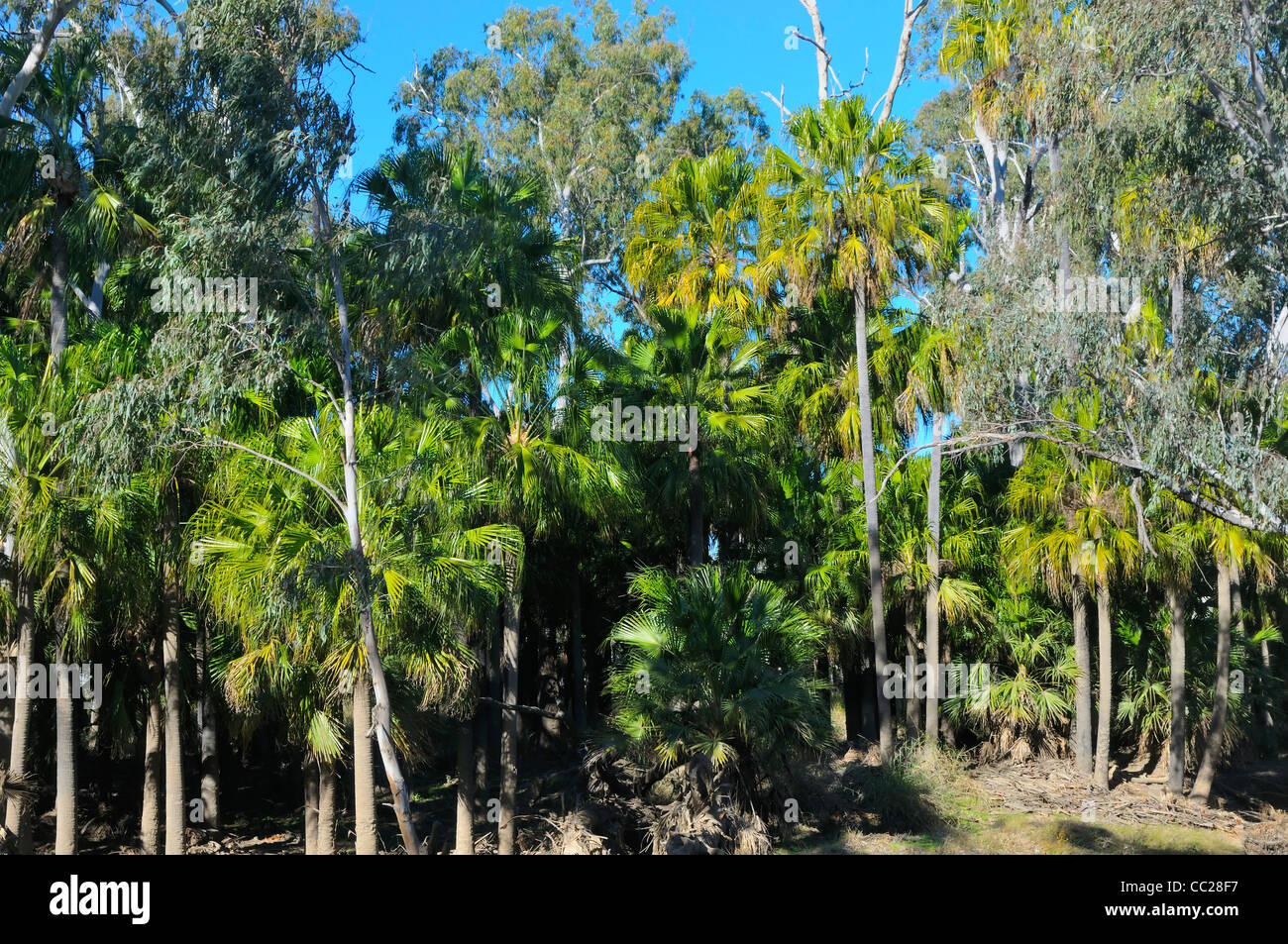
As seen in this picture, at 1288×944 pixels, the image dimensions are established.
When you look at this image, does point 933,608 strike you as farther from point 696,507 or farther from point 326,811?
point 326,811

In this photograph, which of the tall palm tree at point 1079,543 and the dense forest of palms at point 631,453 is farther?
the tall palm tree at point 1079,543

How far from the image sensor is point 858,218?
2027 cm

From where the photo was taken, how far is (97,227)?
16.9 metres

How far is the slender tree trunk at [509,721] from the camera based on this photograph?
15947 millimetres

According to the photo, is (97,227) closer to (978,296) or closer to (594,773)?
(594,773)

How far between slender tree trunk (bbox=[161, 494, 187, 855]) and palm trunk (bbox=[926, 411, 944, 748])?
12.7 meters

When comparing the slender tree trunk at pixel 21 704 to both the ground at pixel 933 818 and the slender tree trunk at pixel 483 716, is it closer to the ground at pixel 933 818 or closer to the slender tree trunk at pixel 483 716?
the ground at pixel 933 818

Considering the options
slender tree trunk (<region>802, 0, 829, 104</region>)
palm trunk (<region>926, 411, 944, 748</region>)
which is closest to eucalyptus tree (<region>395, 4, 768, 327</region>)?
slender tree trunk (<region>802, 0, 829, 104</region>)

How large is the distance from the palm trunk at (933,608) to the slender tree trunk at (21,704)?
1451 cm

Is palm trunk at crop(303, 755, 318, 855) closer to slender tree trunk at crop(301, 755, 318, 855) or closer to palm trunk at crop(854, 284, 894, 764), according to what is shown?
slender tree trunk at crop(301, 755, 318, 855)

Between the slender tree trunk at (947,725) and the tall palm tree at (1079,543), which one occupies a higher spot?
the tall palm tree at (1079,543)

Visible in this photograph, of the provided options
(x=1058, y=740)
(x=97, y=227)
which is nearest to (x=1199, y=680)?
(x=1058, y=740)

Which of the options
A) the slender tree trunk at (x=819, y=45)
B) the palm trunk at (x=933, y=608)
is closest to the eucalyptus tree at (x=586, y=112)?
the slender tree trunk at (x=819, y=45)
